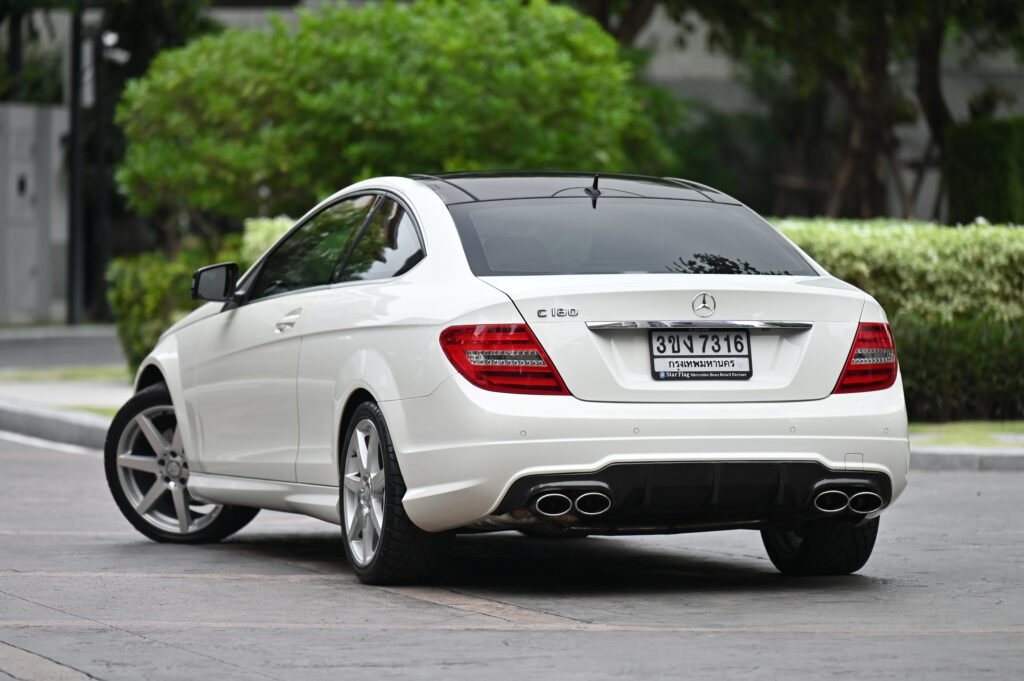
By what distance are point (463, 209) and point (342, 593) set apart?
5.03 ft

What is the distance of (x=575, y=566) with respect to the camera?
856 cm

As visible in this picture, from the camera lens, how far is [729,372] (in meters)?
7.29

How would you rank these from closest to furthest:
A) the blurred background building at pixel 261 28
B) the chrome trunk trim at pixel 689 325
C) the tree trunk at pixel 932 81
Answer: the chrome trunk trim at pixel 689 325 → the tree trunk at pixel 932 81 → the blurred background building at pixel 261 28

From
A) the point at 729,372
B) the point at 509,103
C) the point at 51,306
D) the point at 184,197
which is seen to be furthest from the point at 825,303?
the point at 51,306

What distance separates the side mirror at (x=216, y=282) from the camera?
8.96 meters

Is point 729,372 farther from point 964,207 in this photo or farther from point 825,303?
point 964,207

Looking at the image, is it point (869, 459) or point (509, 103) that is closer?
point (869, 459)

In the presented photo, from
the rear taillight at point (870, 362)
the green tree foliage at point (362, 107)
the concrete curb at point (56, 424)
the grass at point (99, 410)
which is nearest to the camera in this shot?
the rear taillight at point (870, 362)

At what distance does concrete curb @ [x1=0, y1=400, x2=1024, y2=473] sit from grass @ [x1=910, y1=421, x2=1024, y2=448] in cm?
52

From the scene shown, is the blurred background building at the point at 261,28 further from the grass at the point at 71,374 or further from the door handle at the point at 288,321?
the door handle at the point at 288,321

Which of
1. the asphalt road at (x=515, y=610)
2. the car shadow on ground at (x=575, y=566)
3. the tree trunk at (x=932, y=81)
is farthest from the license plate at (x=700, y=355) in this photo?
the tree trunk at (x=932, y=81)

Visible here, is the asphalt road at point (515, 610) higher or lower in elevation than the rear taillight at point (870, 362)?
lower

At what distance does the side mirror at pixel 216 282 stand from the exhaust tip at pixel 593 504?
2464mm

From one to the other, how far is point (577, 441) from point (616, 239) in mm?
1077
